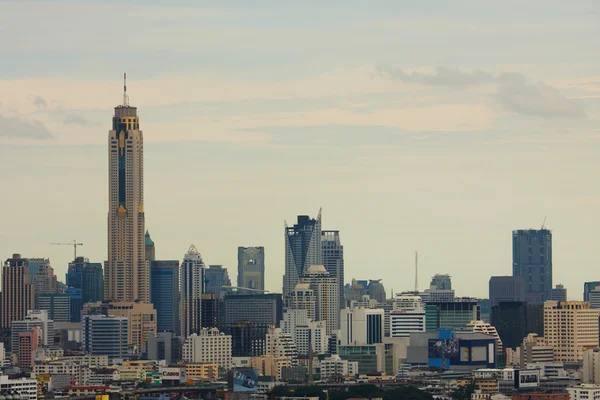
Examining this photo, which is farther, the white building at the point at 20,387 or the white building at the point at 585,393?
the white building at the point at 20,387

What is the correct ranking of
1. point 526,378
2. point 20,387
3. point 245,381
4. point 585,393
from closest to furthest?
1. point 585,393
2. point 20,387
3. point 245,381
4. point 526,378

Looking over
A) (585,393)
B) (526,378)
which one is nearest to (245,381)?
(526,378)

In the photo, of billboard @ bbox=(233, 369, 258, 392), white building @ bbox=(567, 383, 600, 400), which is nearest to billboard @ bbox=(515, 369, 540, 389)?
white building @ bbox=(567, 383, 600, 400)

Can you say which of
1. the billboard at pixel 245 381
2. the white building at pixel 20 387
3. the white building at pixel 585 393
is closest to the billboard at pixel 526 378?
the white building at pixel 585 393

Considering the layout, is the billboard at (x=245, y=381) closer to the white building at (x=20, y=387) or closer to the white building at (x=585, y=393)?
the white building at (x=20, y=387)

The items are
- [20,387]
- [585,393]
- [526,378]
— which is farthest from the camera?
[526,378]

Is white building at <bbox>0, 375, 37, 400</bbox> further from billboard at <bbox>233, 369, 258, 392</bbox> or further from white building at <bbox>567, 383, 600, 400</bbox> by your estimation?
white building at <bbox>567, 383, 600, 400</bbox>

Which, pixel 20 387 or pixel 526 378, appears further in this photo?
pixel 526 378

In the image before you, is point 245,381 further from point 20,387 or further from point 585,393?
point 585,393

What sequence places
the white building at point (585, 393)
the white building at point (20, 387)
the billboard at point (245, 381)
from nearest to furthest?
the white building at point (585, 393), the white building at point (20, 387), the billboard at point (245, 381)
